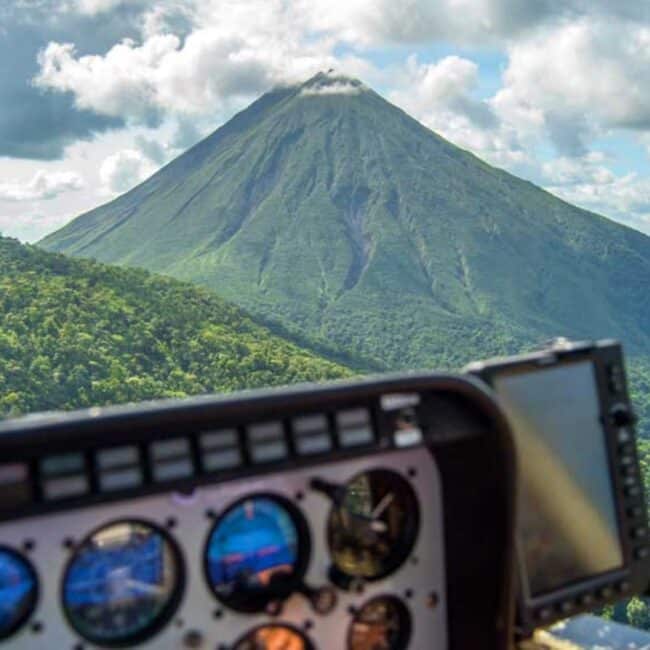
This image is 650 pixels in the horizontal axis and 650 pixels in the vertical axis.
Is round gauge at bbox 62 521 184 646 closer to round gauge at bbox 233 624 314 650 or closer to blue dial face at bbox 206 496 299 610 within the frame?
blue dial face at bbox 206 496 299 610

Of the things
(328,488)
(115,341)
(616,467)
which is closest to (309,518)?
(328,488)

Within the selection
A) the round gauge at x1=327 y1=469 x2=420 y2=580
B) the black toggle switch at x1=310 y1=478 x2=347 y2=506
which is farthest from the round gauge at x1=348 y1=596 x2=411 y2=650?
the black toggle switch at x1=310 y1=478 x2=347 y2=506

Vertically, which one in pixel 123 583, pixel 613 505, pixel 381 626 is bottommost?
pixel 381 626

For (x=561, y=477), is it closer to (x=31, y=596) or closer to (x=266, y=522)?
(x=266, y=522)

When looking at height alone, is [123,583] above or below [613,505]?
above

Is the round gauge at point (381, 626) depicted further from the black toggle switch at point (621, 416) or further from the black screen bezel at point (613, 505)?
the black toggle switch at point (621, 416)

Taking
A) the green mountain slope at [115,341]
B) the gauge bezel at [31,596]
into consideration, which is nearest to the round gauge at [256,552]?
the gauge bezel at [31,596]
